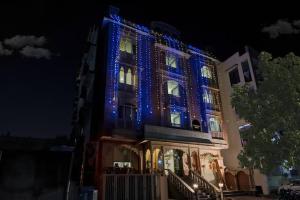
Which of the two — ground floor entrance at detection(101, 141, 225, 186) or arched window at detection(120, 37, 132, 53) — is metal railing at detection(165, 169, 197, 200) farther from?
arched window at detection(120, 37, 132, 53)

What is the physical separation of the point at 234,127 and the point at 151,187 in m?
14.1

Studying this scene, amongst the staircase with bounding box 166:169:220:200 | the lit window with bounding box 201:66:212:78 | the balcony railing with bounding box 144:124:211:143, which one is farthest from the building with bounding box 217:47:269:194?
the staircase with bounding box 166:169:220:200

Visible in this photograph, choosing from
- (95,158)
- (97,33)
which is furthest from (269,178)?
(97,33)

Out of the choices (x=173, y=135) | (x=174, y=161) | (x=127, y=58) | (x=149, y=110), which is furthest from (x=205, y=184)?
(x=127, y=58)

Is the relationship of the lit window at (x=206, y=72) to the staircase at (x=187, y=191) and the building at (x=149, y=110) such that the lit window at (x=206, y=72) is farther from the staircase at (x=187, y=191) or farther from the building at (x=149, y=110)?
the staircase at (x=187, y=191)

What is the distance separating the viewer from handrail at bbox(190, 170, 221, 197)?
48.6ft

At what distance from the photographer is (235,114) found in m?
24.4

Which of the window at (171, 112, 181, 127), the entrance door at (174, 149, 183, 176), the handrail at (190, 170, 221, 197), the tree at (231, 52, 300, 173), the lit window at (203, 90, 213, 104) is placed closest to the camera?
the tree at (231, 52, 300, 173)

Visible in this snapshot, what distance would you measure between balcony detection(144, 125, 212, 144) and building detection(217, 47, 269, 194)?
4.72 meters

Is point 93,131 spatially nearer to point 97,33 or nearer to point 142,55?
point 142,55

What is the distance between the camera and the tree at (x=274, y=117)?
1270 centimetres

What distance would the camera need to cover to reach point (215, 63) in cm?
2858

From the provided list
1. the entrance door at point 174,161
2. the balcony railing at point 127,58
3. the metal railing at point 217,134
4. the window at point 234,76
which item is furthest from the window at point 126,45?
the window at point 234,76

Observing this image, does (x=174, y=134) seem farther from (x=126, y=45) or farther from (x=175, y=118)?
(x=126, y=45)
